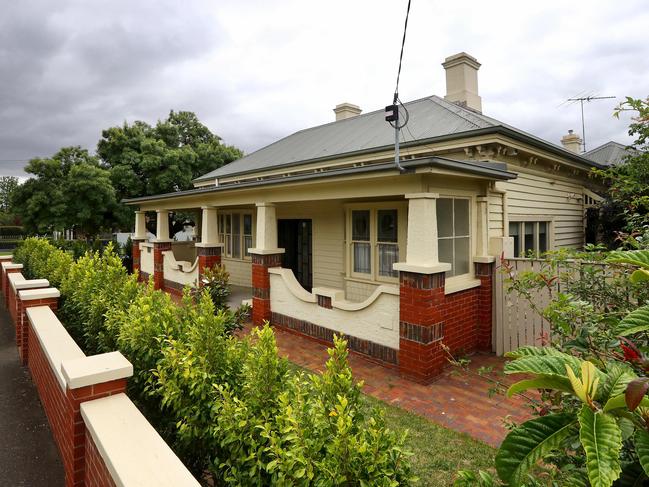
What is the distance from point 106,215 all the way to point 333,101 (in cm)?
1486

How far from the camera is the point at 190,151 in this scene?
2425 cm

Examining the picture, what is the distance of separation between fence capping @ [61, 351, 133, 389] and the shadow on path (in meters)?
1.29

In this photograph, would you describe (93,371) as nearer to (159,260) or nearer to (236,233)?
(236,233)

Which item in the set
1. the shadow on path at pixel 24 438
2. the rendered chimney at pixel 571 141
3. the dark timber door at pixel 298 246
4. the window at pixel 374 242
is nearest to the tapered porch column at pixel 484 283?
the window at pixel 374 242

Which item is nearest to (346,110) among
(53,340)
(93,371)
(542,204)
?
(542,204)

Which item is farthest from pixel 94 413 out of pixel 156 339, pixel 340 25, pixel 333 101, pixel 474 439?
pixel 333 101

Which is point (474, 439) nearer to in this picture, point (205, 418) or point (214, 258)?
point (205, 418)

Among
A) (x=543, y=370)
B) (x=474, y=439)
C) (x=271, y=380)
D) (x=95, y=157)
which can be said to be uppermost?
(x=95, y=157)

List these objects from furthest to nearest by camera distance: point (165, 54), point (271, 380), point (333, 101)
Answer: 1. point (333, 101)
2. point (165, 54)
3. point (271, 380)

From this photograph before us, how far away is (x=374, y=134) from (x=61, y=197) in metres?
17.8

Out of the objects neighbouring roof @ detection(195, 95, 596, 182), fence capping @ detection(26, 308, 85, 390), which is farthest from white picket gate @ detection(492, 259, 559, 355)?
fence capping @ detection(26, 308, 85, 390)

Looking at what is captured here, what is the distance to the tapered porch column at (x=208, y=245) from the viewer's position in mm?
10844

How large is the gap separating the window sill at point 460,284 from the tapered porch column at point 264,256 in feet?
13.2

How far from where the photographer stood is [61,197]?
19.9 metres
